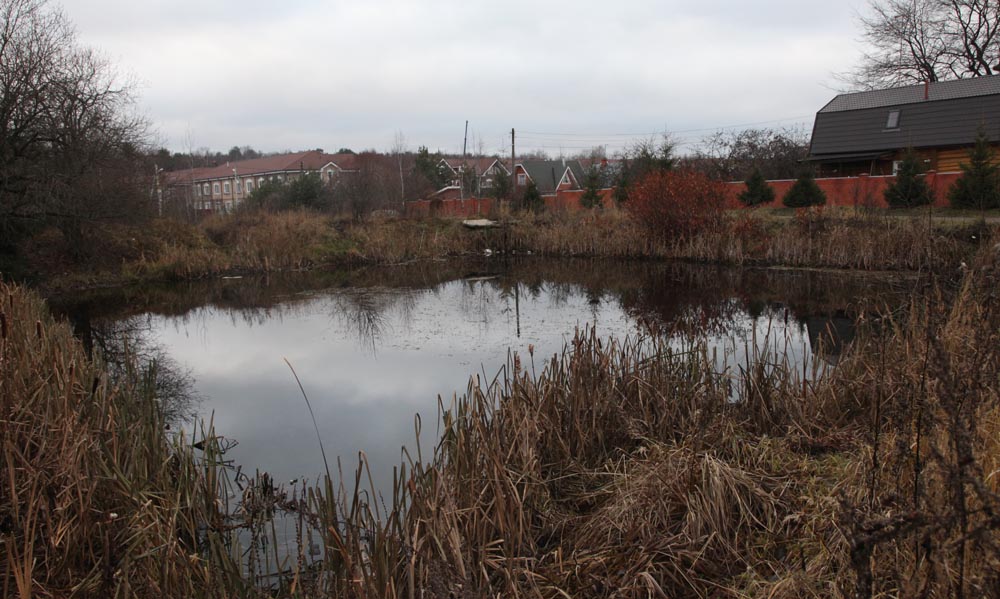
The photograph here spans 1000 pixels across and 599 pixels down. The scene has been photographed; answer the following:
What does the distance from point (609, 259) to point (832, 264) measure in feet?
19.4

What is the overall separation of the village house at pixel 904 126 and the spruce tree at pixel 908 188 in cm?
485

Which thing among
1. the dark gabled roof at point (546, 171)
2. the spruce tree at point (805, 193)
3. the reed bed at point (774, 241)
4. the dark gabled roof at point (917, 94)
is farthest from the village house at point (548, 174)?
the spruce tree at point (805, 193)

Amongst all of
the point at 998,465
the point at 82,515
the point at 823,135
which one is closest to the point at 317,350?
the point at 82,515

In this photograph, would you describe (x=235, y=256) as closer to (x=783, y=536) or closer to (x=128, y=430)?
(x=128, y=430)

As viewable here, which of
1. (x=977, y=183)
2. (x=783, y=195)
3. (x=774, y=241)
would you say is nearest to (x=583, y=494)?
(x=774, y=241)

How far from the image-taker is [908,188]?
55.4 ft

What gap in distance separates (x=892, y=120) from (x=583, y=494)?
1016 inches

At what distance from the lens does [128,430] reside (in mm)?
4133

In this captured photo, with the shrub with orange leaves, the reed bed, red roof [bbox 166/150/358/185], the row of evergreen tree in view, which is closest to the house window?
the row of evergreen tree

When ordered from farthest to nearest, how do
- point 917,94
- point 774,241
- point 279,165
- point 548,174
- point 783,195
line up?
point 279,165 < point 548,174 < point 917,94 < point 783,195 < point 774,241

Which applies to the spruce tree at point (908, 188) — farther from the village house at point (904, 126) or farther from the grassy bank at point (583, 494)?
the grassy bank at point (583, 494)

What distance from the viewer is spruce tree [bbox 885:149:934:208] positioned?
55.9ft

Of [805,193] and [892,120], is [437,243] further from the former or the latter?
[892,120]

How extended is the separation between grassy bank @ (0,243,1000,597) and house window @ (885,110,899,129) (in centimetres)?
2321
